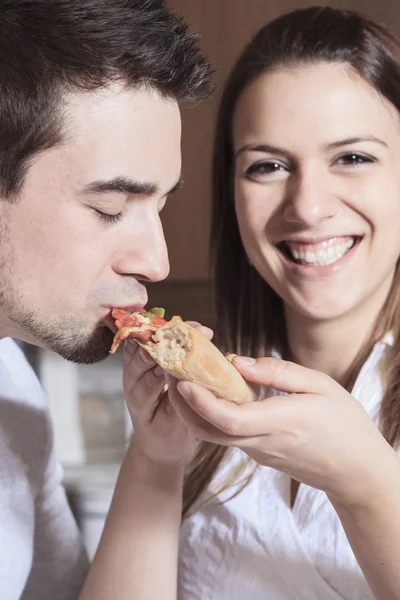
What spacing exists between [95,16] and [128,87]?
0.12 meters

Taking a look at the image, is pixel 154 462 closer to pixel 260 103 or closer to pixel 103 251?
pixel 103 251

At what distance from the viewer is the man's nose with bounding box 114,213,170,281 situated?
1255mm

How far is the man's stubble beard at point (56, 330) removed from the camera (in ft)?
4.15

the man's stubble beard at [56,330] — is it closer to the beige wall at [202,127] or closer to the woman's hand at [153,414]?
the woman's hand at [153,414]

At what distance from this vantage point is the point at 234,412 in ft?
3.23

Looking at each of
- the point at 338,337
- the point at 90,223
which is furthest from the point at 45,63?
the point at 338,337

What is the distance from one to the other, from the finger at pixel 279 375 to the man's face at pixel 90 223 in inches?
12.4

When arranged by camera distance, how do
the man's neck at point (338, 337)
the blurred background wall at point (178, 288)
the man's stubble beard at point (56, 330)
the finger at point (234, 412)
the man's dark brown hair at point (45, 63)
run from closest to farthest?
1. the finger at point (234, 412)
2. the man's dark brown hair at point (45, 63)
3. the man's stubble beard at point (56, 330)
4. the man's neck at point (338, 337)
5. the blurred background wall at point (178, 288)

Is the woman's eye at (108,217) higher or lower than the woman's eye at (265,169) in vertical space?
lower

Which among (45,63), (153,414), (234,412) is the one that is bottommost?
(153,414)

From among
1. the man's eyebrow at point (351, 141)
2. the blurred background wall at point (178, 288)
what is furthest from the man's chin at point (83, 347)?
the blurred background wall at point (178, 288)

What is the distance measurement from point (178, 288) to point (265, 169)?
166 centimetres

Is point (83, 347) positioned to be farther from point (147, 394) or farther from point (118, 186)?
point (118, 186)

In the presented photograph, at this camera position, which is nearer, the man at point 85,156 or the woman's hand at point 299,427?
the woman's hand at point 299,427
